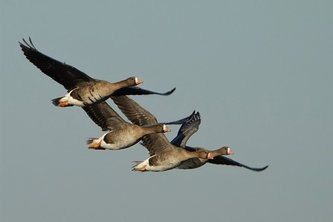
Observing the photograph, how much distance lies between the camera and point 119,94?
4091cm

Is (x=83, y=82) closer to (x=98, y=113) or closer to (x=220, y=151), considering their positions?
(x=98, y=113)

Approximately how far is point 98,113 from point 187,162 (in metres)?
3.21

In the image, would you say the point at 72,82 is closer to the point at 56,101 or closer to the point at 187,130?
the point at 56,101

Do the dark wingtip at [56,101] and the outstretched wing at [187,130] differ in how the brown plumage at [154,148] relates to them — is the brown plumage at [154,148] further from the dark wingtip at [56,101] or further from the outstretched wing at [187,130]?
the dark wingtip at [56,101]

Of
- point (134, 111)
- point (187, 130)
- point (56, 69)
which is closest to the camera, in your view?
point (56, 69)

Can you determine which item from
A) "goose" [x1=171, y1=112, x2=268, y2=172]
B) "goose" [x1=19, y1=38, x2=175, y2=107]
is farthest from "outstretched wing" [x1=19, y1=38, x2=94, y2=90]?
"goose" [x1=171, y1=112, x2=268, y2=172]

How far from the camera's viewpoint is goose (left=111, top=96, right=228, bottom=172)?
40281 millimetres

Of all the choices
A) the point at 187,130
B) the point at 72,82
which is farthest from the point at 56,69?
the point at 187,130

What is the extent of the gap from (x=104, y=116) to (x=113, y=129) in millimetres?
752

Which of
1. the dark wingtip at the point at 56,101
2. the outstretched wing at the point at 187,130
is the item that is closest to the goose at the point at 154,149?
the outstretched wing at the point at 187,130

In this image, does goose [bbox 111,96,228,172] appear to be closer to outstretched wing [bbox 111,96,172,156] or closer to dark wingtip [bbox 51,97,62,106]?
outstretched wing [bbox 111,96,172,156]

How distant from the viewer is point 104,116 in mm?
41062

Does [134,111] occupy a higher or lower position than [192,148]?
higher

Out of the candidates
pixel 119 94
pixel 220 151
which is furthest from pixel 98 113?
pixel 220 151
